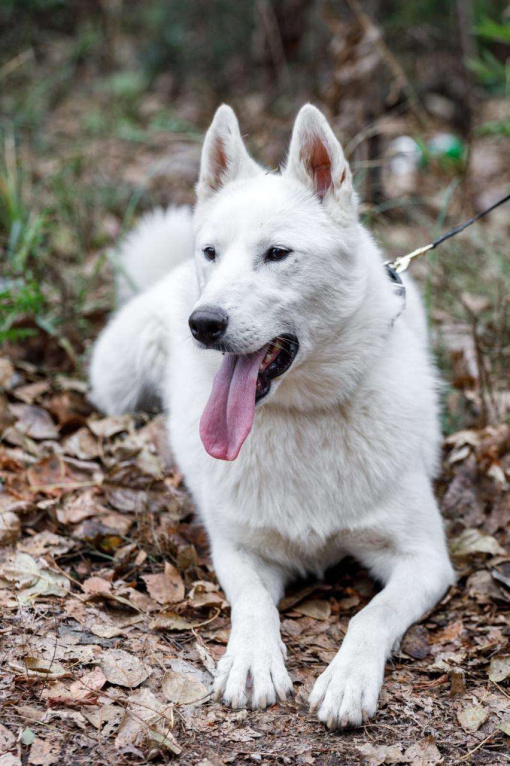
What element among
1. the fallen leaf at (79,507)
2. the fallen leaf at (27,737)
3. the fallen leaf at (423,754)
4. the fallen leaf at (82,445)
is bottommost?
the fallen leaf at (423,754)

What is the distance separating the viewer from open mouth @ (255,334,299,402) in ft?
7.98

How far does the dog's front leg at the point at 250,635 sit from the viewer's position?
2.18m

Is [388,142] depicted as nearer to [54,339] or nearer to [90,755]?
[54,339]

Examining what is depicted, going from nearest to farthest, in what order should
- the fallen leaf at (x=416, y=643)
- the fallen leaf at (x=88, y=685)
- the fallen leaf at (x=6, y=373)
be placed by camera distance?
1. the fallen leaf at (x=88, y=685)
2. the fallen leaf at (x=416, y=643)
3. the fallen leaf at (x=6, y=373)

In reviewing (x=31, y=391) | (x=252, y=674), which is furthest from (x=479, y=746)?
(x=31, y=391)

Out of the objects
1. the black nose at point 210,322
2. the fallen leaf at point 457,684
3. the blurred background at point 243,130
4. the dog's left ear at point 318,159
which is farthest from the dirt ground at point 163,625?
the dog's left ear at point 318,159

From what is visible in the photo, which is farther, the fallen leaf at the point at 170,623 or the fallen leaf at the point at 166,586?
the fallen leaf at the point at 166,586

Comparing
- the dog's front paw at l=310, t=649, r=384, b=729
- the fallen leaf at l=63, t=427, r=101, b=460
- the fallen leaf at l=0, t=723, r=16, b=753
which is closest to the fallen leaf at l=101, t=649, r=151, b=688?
the fallen leaf at l=0, t=723, r=16, b=753

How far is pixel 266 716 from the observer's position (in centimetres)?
213

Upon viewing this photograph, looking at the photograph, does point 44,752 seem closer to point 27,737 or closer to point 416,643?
point 27,737

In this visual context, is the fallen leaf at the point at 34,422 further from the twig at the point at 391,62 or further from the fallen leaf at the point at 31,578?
the twig at the point at 391,62

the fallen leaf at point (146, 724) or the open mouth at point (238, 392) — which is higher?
the open mouth at point (238, 392)

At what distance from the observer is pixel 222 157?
290 centimetres

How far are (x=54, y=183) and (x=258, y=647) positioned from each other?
13.9ft
